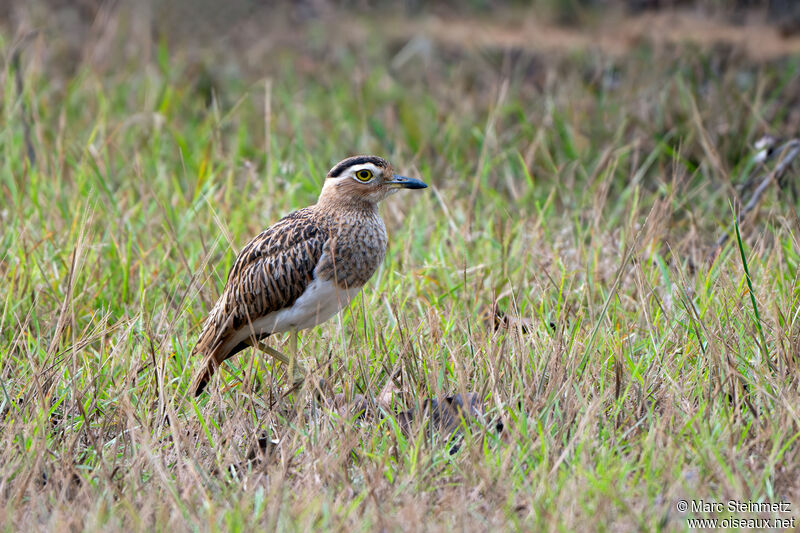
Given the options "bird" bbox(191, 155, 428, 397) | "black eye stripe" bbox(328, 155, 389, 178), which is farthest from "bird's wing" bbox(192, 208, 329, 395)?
"black eye stripe" bbox(328, 155, 389, 178)

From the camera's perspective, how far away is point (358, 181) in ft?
15.0

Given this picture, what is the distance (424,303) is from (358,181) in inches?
30.9

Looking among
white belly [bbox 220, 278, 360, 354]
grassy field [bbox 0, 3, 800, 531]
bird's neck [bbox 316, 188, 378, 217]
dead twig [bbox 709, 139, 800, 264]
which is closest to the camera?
grassy field [bbox 0, 3, 800, 531]

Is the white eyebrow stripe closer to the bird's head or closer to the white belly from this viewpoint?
the bird's head

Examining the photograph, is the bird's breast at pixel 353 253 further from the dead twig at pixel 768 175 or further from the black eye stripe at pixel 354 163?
the dead twig at pixel 768 175

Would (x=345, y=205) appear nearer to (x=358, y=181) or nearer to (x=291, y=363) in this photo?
(x=358, y=181)

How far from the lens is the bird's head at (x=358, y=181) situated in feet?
15.0

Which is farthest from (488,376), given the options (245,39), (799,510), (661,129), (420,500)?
(245,39)

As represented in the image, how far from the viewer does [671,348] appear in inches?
168

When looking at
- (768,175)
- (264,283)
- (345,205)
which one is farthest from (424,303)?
(768,175)

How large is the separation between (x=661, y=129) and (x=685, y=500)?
4.12 metres

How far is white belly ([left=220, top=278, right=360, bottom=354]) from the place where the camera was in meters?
4.29

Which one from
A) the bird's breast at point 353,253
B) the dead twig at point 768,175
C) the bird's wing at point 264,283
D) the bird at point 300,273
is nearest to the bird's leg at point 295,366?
the bird at point 300,273

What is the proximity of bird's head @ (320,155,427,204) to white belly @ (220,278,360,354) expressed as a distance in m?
0.47
